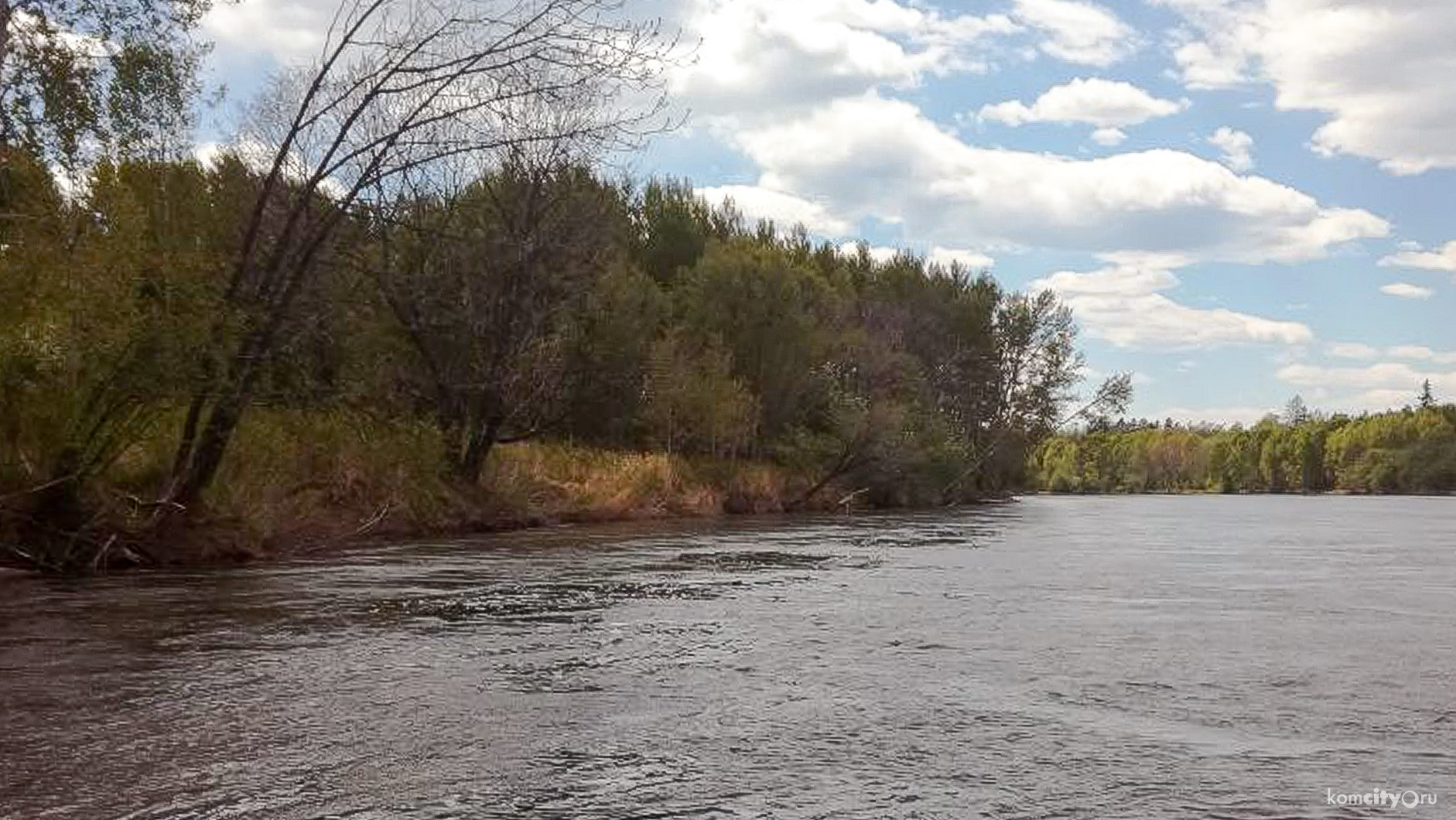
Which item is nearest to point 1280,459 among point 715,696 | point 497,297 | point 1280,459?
point 1280,459

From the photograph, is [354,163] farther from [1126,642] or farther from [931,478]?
[931,478]

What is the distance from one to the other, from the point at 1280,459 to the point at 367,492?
6097 inches

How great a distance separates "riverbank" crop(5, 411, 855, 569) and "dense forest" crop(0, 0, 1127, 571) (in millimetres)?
71

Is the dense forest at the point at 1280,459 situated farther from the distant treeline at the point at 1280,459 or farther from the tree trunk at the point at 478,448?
the tree trunk at the point at 478,448

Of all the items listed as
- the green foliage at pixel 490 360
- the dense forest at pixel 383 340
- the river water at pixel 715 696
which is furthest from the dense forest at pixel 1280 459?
the river water at pixel 715 696

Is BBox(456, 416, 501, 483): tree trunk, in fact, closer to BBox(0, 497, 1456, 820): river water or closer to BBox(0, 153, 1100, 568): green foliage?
BBox(0, 153, 1100, 568): green foliage

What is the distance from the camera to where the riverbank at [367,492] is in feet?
59.6

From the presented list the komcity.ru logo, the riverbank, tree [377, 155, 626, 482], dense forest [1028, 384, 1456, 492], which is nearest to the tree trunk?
tree [377, 155, 626, 482]

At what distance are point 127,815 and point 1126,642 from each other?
8266 mm

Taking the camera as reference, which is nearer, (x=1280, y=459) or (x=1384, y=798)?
(x=1384, y=798)

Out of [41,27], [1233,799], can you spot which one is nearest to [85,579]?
[41,27]

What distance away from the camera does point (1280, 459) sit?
158 meters

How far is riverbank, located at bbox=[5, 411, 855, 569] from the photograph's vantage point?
1817cm

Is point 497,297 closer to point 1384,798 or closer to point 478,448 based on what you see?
point 478,448
